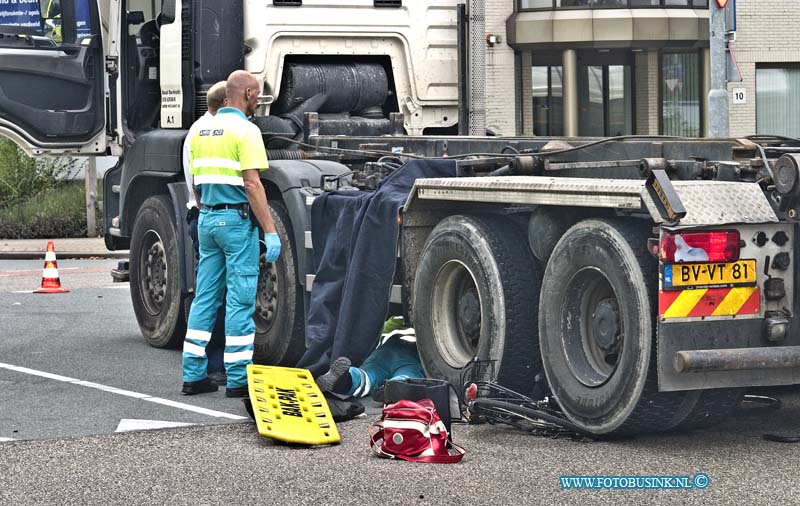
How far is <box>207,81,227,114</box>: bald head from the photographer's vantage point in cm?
919

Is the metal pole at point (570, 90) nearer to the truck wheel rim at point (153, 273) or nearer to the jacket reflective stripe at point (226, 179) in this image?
the truck wheel rim at point (153, 273)

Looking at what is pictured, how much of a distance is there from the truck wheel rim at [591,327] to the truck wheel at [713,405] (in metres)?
0.41

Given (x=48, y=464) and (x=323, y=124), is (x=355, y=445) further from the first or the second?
(x=323, y=124)

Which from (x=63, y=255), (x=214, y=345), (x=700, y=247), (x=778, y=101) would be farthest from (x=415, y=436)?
(x=778, y=101)

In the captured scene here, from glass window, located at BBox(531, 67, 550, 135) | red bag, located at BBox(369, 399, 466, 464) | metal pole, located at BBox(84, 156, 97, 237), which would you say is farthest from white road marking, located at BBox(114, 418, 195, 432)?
glass window, located at BBox(531, 67, 550, 135)

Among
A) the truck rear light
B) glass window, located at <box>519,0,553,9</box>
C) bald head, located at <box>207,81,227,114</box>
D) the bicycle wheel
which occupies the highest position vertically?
glass window, located at <box>519,0,553,9</box>

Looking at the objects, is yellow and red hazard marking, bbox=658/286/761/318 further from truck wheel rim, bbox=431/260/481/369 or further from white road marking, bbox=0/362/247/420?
white road marking, bbox=0/362/247/420

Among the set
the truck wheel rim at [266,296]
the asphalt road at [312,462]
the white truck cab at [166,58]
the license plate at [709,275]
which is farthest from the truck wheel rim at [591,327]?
the white truck cab at [166,58]

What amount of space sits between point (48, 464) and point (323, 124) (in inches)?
187

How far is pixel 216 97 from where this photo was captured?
9219 mm

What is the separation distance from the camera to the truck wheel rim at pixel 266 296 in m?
9.93

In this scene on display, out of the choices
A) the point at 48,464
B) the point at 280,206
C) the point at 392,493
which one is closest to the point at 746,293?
the point at 392,493

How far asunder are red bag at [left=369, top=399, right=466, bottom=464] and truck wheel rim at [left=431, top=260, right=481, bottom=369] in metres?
1.37

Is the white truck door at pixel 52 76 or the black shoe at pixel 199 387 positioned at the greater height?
the white truck door at pixel 52 76
